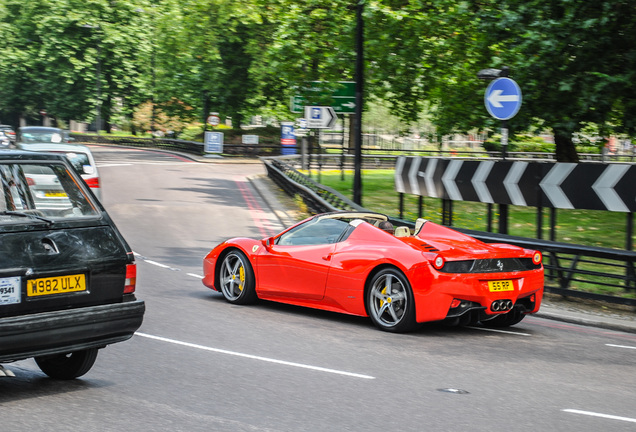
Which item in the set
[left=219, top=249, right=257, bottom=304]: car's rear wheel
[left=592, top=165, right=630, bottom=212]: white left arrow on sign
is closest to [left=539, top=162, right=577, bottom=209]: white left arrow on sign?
[left=592, top=165, right=630, bottom=212]: white left arrow on sign

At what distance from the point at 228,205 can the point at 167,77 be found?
32.9 meters

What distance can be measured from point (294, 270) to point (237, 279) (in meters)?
1.01

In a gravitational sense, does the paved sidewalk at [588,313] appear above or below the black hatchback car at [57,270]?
below

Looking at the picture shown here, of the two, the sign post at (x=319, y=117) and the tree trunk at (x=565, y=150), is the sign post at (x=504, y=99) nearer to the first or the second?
the sign post at (x=319, y=117)

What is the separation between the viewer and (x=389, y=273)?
8820 mm

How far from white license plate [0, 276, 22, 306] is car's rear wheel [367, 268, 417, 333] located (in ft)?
14.2

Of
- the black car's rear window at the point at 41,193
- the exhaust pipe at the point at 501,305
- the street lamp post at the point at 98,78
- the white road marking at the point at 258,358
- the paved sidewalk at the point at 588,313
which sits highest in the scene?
the street lamp post at the point at 98,78

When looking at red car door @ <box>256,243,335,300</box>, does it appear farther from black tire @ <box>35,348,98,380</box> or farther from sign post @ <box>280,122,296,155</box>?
sign post @ <box>280,122,296,155</box>

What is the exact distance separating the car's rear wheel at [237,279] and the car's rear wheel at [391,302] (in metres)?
1.82

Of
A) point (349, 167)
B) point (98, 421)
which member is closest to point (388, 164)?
point (349, 167)

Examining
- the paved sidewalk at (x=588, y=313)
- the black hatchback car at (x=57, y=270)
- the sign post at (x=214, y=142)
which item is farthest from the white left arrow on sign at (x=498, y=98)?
the sign post at (x=214, y=142)

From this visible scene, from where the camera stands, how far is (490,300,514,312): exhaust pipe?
28.6ft

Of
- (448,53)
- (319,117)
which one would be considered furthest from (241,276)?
(448,53)

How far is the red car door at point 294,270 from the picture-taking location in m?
9.48
